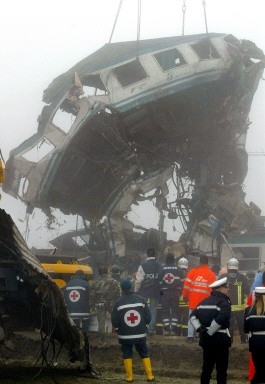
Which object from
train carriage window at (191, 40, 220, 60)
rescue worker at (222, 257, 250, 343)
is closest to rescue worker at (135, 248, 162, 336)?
rescue worker at (222, 257, 250, 343)

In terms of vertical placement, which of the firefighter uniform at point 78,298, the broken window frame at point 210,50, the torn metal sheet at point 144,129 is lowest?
the firefighter uniform at point 78,298

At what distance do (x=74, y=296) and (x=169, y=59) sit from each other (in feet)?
33.0

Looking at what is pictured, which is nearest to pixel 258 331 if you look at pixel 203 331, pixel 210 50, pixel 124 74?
pixel 203 331

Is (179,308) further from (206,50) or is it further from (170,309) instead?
(206,50)

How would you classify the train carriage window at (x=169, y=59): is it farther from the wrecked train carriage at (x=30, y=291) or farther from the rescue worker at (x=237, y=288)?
the wrecked train carriage at (x=30, y=291)

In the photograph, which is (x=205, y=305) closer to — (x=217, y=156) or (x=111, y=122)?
(x=111, y=122)

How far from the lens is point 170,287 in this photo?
13430 millimetres

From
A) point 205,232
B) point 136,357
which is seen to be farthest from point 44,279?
point 205,232

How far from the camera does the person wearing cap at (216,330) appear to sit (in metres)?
8.05

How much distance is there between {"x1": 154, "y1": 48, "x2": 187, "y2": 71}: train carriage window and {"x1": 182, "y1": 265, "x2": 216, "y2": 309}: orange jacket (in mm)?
9859

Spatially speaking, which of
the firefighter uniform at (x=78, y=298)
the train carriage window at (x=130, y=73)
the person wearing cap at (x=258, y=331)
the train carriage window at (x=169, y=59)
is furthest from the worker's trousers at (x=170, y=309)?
the train carriage window at (x=169, y=59)

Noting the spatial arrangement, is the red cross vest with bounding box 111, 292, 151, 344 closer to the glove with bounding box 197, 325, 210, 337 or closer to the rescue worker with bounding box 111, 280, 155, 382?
the rescue worker with bounding box 111, 280, 155, 382

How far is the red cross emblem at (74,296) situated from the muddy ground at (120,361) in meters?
0.95

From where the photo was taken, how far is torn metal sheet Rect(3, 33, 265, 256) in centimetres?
2006
